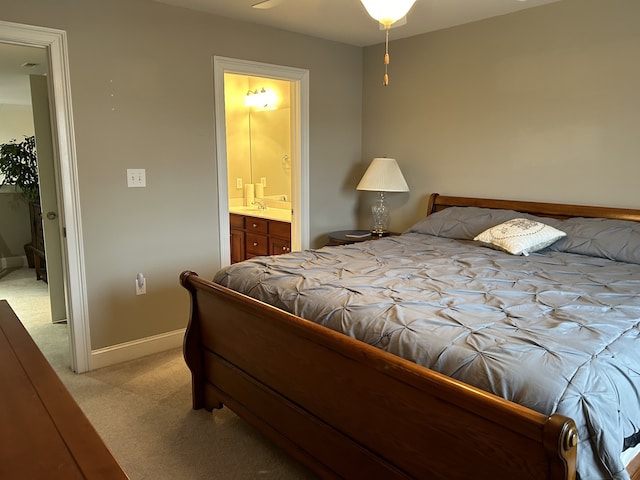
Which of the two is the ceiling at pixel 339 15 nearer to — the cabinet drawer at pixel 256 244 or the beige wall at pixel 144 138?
the beige wall at pixel 144 138

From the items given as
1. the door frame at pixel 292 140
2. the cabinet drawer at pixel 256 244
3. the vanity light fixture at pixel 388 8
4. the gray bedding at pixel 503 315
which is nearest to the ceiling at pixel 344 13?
the door frame at pixel 292 140

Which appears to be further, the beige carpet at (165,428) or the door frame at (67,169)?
the door frame at (67,169)

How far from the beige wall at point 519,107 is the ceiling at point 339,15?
0.50 feet

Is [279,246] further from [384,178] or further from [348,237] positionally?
[384,178]

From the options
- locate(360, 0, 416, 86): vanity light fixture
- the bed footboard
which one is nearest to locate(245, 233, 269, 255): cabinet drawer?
the bed footboard

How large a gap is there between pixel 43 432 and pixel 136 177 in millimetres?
2384

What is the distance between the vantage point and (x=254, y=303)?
2006mm

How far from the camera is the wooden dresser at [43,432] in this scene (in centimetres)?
87

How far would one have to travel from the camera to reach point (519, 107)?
3.35m

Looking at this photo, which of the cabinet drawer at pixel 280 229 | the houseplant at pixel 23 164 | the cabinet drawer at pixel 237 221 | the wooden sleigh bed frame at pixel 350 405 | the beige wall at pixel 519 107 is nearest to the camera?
the wooden sleigh bed frame at pixel 350 405

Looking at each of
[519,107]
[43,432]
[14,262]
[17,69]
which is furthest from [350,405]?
[14,262]

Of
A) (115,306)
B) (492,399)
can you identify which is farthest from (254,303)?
(115,306)

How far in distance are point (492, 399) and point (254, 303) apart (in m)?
1.10

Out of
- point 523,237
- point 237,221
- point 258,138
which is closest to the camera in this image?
point 523,237
